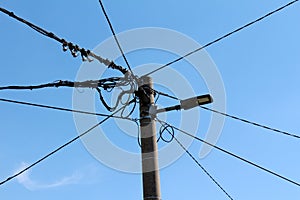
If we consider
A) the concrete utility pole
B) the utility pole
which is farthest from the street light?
the concrete utility pole

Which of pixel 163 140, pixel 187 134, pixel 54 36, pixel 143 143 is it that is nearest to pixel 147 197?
pixel 143 143

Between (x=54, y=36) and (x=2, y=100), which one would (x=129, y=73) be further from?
(x=2, y=100)

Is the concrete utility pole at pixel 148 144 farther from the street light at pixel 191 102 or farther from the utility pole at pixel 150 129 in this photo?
the street light at pixel 191 102

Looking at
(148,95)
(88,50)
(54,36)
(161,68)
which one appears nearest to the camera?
(54,36)

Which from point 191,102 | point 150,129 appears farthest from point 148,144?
point 191,102

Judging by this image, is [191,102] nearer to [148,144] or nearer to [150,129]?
[150,129]

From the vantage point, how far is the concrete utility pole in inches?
211

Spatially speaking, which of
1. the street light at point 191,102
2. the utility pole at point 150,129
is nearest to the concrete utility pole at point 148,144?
the utility pole at point 150,129

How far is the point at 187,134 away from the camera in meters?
6.84

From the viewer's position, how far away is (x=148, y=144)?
5.66 metres

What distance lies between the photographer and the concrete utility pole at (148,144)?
5363mm

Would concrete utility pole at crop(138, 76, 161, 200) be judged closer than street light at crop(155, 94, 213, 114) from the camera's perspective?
Yes

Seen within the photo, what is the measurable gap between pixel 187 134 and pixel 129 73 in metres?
1.39

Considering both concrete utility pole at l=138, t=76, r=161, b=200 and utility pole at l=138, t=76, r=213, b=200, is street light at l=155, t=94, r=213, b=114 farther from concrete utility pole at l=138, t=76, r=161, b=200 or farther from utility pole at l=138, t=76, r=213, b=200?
concrete utility pole at l=138, t=76, r=161, b=200
